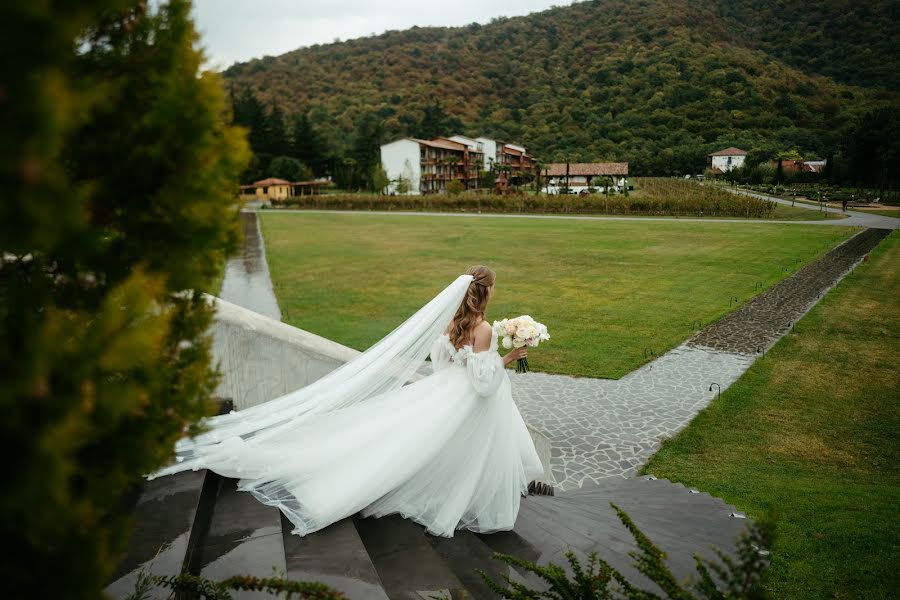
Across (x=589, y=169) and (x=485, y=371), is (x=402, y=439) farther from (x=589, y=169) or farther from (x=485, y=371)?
(x=589, y=169)

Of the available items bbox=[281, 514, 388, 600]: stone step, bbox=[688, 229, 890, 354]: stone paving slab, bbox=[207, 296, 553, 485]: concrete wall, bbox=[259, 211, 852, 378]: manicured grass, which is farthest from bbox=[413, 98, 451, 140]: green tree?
bbox=[281, 514, 388, 600]: stone step

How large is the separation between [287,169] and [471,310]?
270ft

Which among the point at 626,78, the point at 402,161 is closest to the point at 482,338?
the point at 402,161

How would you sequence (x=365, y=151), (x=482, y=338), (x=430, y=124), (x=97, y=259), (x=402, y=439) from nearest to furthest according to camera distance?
(x=97, y=259)
(x=402, y=439)
(x=482, y=338)
(x=365, y=151)
(x=430, y=124)

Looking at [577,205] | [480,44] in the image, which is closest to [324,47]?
[480,44]

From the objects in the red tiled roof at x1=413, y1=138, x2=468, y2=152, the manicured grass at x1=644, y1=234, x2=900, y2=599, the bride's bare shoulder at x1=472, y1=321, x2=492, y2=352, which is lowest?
the manicured grass at x1=644, y1=234, x2=900, y2=599

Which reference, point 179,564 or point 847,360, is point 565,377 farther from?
point 179,564

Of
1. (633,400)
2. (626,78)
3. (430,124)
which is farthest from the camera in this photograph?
(626,78)

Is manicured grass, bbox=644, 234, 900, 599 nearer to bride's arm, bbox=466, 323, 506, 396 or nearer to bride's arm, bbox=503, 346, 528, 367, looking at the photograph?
bride's arm, bbox=466, 323, 506, 396

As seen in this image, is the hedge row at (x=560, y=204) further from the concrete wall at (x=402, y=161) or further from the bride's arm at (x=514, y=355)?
the bride's arm at (x=514, y=355)

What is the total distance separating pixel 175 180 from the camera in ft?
5.29

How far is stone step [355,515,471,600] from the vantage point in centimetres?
360

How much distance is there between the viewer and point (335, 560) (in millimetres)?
3613

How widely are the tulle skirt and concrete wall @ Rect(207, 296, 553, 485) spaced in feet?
5.20
